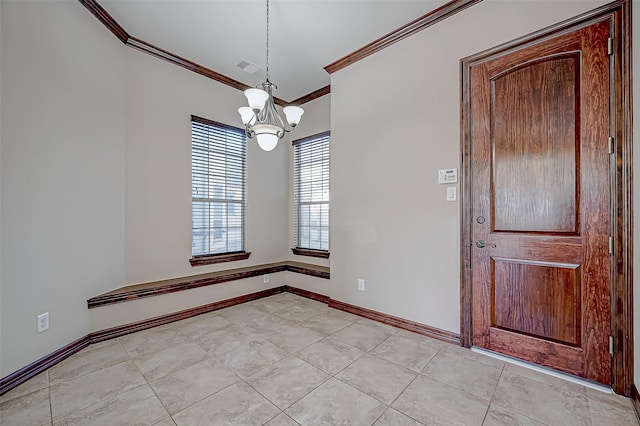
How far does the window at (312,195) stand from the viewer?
4184 millimetres

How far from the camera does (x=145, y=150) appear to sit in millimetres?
3094

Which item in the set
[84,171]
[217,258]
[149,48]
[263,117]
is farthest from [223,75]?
[217,258]

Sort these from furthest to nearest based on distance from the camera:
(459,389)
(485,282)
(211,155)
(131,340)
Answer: (211,155) < (131,340) < (485,282) < (459,389)

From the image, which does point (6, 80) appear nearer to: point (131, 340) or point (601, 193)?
point (131, 340)

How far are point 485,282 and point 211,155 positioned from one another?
3.41 m

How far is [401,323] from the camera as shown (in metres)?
2.83

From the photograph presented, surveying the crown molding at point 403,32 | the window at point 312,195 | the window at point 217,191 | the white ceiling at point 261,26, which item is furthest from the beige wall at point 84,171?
the crown molding at point 403,32

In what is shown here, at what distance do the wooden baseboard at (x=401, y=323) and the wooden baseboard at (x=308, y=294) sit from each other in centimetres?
26

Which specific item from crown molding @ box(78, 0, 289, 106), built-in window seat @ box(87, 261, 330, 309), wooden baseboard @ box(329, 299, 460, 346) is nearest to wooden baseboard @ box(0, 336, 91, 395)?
built-in window seat @ box(87, 261, 330, 309)

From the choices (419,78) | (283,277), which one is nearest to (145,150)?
(283,277)

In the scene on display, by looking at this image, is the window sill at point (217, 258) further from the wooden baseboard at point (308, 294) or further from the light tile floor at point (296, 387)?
the light tile floor at point (296, 387)

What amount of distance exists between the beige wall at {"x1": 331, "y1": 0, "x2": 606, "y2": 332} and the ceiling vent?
0.93m

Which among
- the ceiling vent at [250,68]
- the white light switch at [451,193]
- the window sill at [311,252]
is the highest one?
the ceiling vent at [250,68]

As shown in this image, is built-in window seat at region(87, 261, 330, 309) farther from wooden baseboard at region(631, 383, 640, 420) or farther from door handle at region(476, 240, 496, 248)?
wooden baseboard at region(631, 383, 640, 420)
